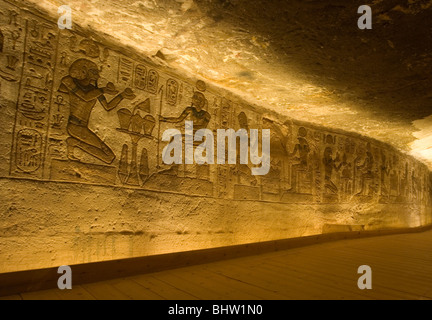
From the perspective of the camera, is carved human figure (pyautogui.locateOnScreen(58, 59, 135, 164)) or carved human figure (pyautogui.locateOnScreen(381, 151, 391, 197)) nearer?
carved human figure (pyautogui.locateOnScreen(58, 59, 135, 164))

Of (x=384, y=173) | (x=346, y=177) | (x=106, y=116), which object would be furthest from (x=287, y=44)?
(x=384, y=173)

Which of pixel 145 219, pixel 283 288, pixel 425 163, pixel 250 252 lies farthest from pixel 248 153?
pixel 425 163

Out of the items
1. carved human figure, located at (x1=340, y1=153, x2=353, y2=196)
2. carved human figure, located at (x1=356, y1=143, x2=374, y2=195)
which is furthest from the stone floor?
carved human figure, located at (x1=356, y1=143, x2=374, y2=195)

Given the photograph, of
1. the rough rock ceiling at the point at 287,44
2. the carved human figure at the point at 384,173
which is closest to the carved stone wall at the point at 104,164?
the rough rock ceiling at the point at 287,44

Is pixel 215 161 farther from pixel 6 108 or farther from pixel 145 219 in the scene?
pixel 6 108

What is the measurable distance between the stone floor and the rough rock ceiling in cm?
189

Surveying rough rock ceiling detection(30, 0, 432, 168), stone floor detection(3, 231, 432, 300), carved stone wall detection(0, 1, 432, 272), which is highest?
rough rock ceiling detection(30, 0, 432, 168)

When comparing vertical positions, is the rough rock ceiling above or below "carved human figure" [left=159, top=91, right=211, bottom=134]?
above

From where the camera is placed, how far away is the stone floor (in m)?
1.85

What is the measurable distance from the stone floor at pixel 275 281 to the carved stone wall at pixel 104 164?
0.41m

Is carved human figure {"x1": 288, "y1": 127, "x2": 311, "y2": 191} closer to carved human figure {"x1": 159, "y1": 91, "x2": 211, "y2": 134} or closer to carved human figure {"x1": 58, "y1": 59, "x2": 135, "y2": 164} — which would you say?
carved human figure {"x1": 159, "y1": 91, "x2": 211, "y2": 134}

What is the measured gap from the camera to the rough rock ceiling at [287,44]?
2.10 m

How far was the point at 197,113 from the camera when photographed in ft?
10.5

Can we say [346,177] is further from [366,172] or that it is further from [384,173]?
[384,173]
